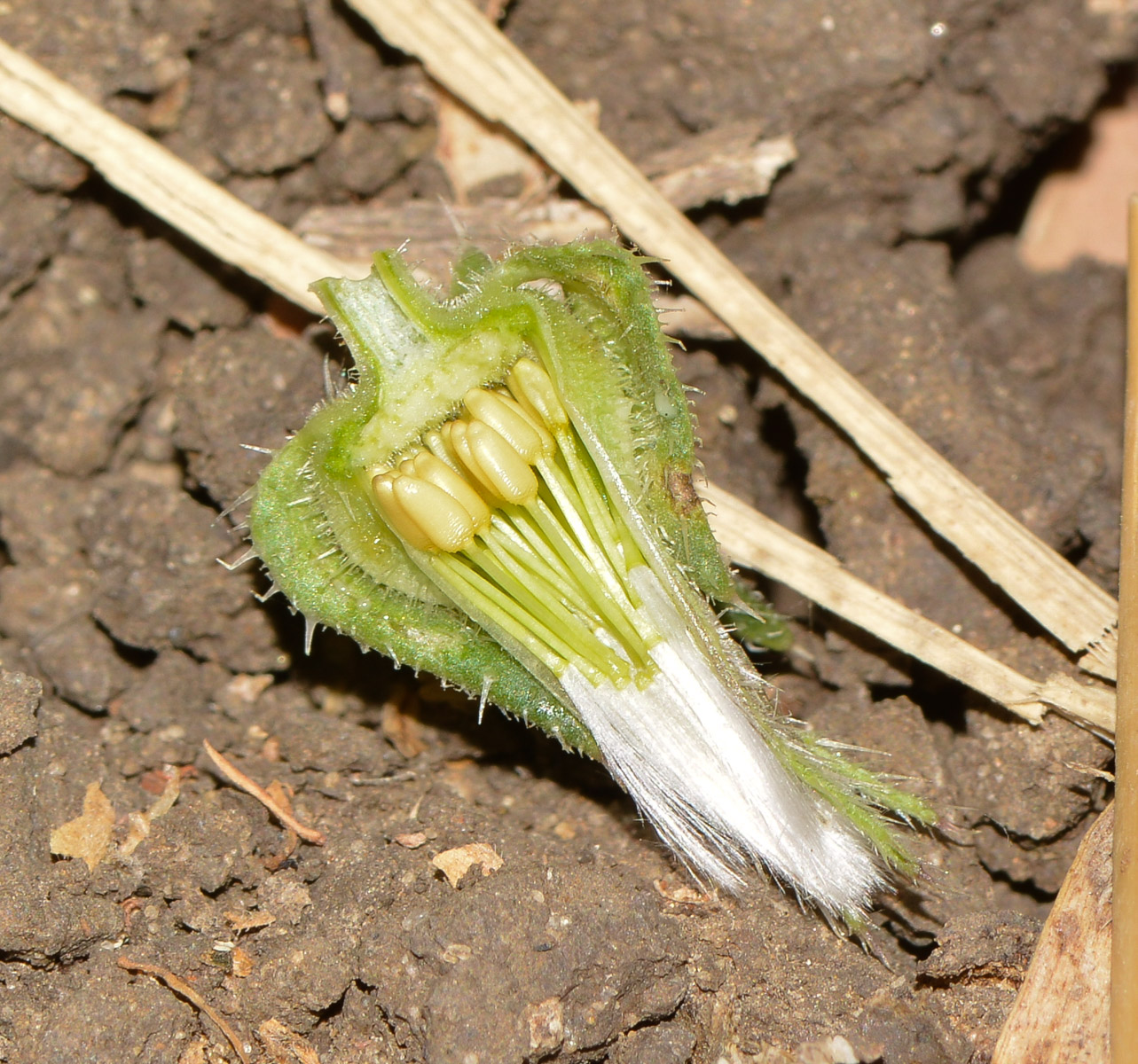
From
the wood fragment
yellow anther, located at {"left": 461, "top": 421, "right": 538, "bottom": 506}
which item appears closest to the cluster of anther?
yellow anther, located at {"left": 461, "top": 421, "right": 538, "bottom": 506}

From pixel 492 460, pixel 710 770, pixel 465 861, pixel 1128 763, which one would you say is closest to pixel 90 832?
pixel 465 861

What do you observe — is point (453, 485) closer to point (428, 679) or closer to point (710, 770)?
point (428, 679)

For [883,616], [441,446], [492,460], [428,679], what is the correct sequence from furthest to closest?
[428,679], [883,616], [441,446], [492,460]

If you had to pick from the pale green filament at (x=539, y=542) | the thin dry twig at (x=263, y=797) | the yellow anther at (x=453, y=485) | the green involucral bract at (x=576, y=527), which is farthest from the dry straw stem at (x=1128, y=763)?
the thin dry twig at (x=263, y=797)

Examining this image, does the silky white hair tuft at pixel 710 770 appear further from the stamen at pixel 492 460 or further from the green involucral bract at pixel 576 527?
the stamen at pixel 492 460

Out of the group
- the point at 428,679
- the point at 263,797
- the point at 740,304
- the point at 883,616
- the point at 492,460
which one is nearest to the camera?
the point at 492,460

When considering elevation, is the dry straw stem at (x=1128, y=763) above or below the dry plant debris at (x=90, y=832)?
below

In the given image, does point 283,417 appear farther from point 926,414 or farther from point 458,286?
point 926,414
